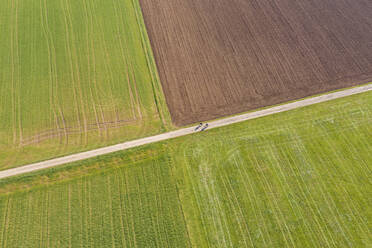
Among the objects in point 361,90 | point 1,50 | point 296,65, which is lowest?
point 361,90

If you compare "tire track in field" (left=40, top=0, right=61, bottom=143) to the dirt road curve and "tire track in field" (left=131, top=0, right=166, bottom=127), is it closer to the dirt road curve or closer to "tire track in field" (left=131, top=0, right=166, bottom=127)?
the dirt road curve

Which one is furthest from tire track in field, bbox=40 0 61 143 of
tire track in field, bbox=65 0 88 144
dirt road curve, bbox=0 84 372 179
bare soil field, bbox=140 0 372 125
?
bare soil field, bbox=140 0 372 125

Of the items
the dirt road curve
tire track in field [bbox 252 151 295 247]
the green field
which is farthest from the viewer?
the dirt road curve

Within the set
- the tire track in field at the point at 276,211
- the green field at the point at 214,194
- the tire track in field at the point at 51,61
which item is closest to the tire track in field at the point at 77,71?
the tire track in field at the point at 51,61

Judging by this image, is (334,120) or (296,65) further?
(296,65)

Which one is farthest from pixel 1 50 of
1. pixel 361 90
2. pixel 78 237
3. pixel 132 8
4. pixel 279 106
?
pixel 361 90

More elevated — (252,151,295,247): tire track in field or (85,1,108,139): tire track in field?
(85,1,108,139): tire track in field

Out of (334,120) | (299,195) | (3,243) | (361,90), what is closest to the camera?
(3,243)

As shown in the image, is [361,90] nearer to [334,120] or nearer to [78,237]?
[334,120]
